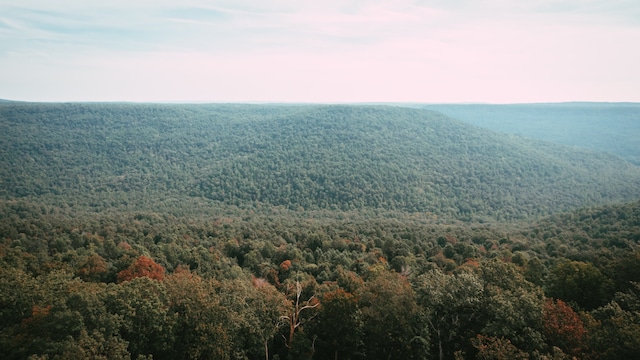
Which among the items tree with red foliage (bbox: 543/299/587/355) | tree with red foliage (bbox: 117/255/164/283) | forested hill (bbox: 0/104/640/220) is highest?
tree with red foliage (bbox: 543/299/587/355)

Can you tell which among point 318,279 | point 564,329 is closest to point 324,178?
point 318,279

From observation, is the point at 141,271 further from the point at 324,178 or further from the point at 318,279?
the point at 324,178

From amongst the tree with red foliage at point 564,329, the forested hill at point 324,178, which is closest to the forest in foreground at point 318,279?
the tree with red foliage at point 564,329

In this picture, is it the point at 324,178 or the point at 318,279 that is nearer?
the point at 318,279

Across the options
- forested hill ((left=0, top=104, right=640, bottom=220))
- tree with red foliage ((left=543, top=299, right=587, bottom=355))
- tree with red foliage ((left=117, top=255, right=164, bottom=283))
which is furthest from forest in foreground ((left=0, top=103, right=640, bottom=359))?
forested hill ((left=0, top=104, right=640, bottom=220))

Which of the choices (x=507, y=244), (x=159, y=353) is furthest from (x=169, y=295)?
(x=507, y=244)

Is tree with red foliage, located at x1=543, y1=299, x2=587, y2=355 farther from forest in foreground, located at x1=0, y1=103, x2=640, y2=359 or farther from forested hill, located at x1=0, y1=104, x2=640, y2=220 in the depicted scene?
forested hill, located at x1=0, y1=104, x2=640, y2=220
